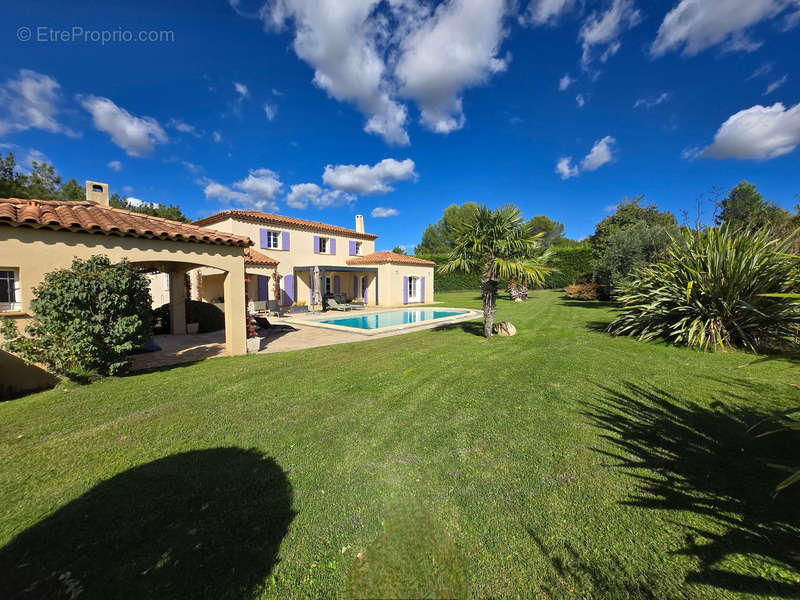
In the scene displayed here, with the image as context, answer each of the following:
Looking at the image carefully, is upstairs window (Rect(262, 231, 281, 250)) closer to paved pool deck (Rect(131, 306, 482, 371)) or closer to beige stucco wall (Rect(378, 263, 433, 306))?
beige stucco wall (Rect(378, 263, 433, 306))

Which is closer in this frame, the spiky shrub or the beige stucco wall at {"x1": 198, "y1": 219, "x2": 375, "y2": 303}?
the spiky shrub

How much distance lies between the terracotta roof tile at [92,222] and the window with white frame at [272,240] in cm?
1247

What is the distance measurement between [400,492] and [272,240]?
68.8ft

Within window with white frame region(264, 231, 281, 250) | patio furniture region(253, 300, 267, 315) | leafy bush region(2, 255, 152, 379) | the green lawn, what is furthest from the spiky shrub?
window with white frame region(264, 231, 281, 250)

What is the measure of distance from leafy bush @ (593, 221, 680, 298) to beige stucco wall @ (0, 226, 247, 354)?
55.1ft

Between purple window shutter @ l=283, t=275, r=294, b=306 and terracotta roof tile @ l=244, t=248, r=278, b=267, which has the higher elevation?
terracotta roof tile @ l=244, t=248, r=278, b=267

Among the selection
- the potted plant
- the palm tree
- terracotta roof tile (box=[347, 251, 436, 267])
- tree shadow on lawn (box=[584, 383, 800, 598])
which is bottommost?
tree shadow on lawn (box=[584, 383, 800, 598])

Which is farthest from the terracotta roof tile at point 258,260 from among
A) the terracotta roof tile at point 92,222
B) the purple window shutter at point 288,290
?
the terracotta roof tile at point 92,222

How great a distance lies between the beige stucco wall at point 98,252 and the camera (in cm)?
552

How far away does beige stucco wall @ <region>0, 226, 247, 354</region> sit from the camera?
5.52 m

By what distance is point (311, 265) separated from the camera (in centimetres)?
2209

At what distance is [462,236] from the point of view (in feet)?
32.9

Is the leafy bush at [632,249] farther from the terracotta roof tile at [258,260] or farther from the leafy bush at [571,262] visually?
the terracotta roof tile at [258,260]

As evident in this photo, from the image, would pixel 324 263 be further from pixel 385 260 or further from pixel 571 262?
pixel 571 262
